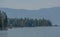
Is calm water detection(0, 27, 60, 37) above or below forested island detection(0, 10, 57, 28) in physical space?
below

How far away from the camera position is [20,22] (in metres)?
2.31

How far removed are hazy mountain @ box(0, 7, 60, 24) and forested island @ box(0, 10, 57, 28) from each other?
6 cm

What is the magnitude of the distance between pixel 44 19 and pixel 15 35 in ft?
1.92

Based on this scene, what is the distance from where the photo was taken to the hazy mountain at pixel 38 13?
7.59 feet

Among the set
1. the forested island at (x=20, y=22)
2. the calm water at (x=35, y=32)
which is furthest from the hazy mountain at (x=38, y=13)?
the calm water at (x=35, y=32)

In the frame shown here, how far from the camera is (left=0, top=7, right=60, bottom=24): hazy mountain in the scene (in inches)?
91.0

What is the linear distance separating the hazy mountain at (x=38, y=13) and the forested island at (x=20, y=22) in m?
0.06

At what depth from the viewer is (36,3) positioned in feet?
8.22

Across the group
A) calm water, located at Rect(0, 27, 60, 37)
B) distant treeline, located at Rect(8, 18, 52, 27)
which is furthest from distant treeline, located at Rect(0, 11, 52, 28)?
calm water, located at Rect(0, 27, 60, 37)

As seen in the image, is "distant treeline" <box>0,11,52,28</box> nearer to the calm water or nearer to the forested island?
the forested island

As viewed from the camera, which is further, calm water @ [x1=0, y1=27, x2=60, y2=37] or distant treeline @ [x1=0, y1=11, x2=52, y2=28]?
calm water @ [x1=0, y1=27, x2=60, y2=37]

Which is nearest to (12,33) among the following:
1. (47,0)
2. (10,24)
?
(10,24)

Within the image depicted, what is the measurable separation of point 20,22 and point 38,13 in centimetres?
31

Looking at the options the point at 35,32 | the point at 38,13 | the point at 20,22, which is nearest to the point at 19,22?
the point at 20,22
